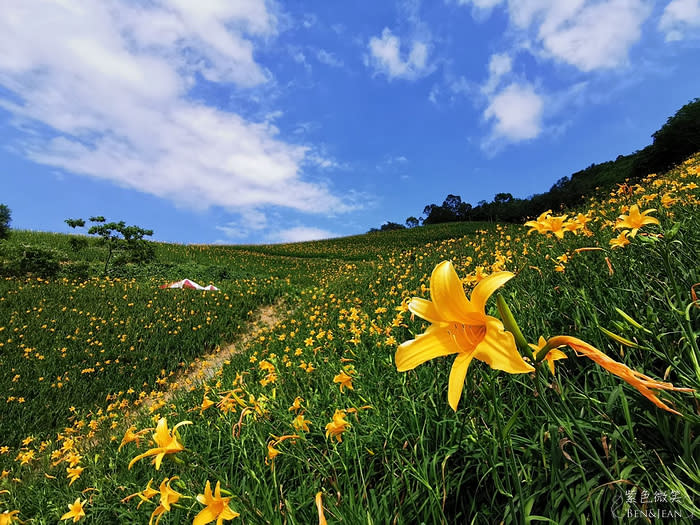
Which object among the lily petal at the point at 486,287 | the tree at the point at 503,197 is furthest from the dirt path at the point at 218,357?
the tree at the point at 503,197

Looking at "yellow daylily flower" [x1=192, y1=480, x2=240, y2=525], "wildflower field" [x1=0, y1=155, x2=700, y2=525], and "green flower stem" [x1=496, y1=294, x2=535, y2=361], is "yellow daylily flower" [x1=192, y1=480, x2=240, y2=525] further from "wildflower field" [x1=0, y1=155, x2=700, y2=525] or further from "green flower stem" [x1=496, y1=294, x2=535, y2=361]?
"green flower stem" [x1=496, y1=294, x2=535, y2=361]

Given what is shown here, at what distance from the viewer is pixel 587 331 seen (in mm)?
1752

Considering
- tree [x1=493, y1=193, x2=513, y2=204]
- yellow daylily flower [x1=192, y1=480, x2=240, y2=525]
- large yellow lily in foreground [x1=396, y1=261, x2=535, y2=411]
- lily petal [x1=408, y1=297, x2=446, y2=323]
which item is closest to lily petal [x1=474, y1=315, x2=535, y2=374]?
large yellow lily in foreground [x1=396, y1=261, x2=535, y2=411]

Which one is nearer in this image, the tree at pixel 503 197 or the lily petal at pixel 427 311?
the lily petal at pixel 427 311

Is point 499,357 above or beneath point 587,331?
above

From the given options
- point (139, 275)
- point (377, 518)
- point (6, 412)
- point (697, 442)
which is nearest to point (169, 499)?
point (377, 518)

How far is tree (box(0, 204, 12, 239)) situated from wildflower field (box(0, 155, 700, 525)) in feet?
74.9

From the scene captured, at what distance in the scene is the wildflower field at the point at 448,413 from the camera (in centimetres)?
87

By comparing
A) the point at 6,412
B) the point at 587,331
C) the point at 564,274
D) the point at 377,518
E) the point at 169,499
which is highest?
the point at 564,274

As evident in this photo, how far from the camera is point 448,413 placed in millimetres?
1724

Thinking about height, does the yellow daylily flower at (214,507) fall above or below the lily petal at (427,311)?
below

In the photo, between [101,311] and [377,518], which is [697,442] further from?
[101,311]

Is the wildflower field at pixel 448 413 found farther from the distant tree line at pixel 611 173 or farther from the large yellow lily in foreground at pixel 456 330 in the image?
the distant tree line at pixel 611 173

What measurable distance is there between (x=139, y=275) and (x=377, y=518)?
19498 mm
